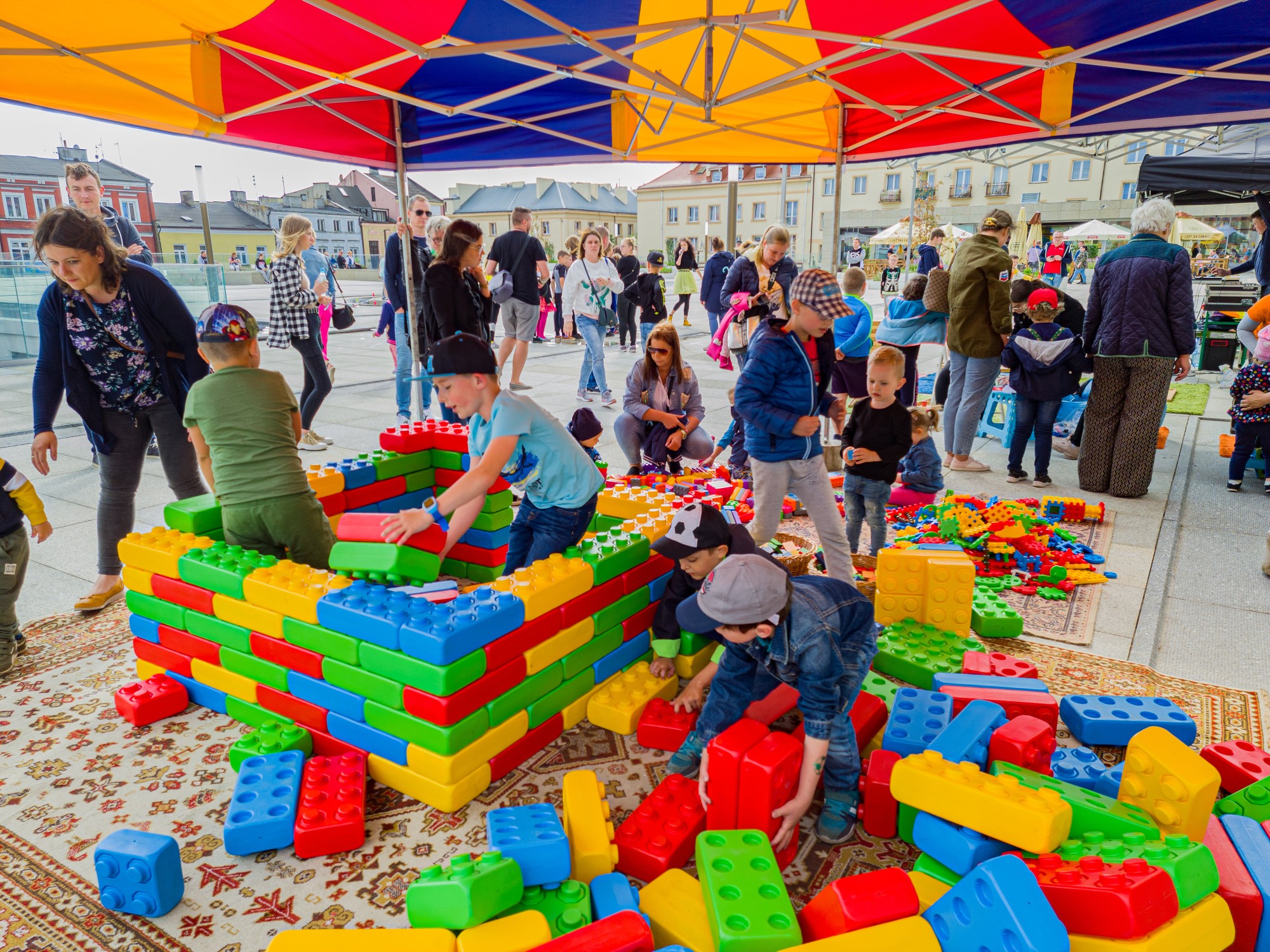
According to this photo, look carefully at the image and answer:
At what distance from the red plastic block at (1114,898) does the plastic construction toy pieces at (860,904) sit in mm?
323

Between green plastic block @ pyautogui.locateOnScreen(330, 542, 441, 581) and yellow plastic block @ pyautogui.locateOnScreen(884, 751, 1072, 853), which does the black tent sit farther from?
green plastic block @ pyautogui.locateOnScreen(330, 542, 441, 581)

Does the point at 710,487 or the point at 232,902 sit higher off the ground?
the point at 710,487

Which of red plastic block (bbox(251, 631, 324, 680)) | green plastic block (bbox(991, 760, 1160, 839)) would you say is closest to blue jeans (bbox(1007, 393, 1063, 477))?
green plastic block (bbox(991, 760, 1160, 839))

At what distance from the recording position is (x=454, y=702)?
8.38 ft

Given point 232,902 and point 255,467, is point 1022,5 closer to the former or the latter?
point 255,467

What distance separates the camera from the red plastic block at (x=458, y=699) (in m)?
2.54

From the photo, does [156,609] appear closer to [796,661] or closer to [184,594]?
[184,594]

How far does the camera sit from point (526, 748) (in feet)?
9.64

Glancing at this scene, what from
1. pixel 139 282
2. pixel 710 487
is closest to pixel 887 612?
pixel 710 487

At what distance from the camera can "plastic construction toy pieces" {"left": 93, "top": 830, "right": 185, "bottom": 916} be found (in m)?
2.14

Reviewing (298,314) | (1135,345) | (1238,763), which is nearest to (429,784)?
(1238,763)

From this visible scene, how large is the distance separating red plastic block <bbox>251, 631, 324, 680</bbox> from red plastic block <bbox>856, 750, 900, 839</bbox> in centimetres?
203

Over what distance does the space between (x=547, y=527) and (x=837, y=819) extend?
1711 mm

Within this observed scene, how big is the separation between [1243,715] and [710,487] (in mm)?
3233
